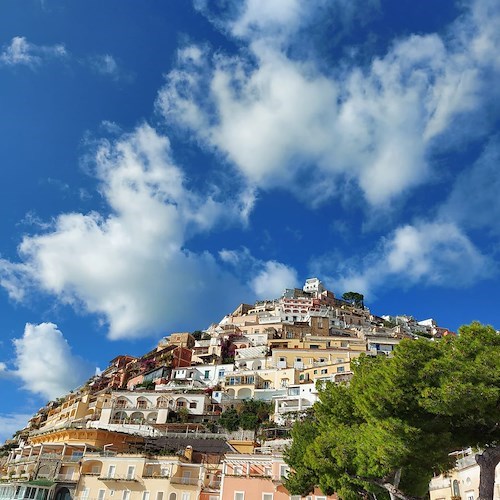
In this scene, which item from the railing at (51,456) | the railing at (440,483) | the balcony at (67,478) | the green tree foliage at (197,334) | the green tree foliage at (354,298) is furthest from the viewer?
the green tree foliage at (354,298)

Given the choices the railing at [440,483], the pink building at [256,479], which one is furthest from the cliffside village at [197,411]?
the railing at [440,483]

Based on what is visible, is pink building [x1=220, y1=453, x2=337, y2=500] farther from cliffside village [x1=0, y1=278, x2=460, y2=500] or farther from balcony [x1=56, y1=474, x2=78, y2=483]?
balcony [x1=56, y1=474, x2=78, y2=483]

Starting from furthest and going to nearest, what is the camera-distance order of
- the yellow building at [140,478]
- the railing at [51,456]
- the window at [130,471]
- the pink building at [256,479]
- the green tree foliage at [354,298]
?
→ the green tree foliage at [354,298], the railing at [51,456], the window at [130,471], the yellow building at [140,478], the pink building at [256,479]

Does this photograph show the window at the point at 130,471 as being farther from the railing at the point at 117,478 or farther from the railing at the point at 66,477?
the railing at the point at 66,477

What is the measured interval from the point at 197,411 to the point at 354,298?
72.7 m

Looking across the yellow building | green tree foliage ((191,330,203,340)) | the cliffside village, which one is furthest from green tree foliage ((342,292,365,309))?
the yellow building

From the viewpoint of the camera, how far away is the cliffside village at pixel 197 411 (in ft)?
122

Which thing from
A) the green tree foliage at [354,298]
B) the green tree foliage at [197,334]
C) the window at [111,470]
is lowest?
the window at [111,470]

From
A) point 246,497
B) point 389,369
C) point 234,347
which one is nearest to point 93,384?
point 234,347

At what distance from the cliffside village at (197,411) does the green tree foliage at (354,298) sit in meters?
8.26

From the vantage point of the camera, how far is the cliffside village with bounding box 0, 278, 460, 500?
122 feet

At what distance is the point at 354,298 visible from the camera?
125312 millimetres

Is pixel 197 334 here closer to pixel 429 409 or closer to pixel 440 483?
pixel 440 483

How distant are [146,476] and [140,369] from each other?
4981 cm
